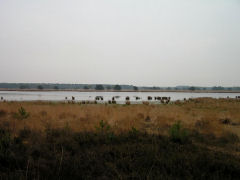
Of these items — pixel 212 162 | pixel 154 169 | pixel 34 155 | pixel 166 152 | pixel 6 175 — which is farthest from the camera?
pixel 166 152

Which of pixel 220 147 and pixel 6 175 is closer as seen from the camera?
pixel 6 175

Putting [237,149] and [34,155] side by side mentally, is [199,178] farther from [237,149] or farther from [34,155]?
[34,155]

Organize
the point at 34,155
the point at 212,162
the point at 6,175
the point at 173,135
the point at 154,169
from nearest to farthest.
A: the point at 6,175 < the point at 154,169 < the point at 212,162 < the point at 34,155 < the point at 173,135

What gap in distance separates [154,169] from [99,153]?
177cm

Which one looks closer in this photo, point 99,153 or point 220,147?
point 99,153

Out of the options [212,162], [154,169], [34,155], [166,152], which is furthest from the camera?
[166,152]

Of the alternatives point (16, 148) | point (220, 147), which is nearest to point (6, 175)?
point (16, 148)

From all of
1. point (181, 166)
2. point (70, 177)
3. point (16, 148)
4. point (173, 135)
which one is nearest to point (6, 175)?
point (70, 177)

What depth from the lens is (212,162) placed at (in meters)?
4.73

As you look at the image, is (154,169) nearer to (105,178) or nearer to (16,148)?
(105,178)

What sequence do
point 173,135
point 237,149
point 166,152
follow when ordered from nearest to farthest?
point 166,152
point 237,149
point 173,135

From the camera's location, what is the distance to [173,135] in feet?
22.9

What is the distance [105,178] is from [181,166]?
190 centimetres

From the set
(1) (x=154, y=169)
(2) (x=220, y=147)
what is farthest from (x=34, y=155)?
(2) (x=220, y=147)
